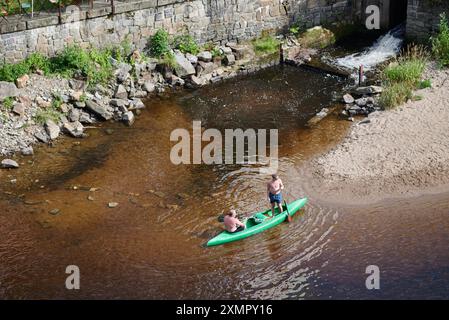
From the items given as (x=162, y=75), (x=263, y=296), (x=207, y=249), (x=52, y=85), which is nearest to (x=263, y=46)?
(x=162, y=75)

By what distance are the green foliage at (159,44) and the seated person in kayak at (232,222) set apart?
334 inches

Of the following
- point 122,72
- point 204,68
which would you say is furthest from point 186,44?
point 122,72

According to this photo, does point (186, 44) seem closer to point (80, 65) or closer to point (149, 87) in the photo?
point (149, 87)

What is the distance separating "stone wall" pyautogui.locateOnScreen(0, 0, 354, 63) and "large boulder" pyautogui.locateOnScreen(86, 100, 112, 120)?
206 centimetres

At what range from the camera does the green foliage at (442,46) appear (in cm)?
2050

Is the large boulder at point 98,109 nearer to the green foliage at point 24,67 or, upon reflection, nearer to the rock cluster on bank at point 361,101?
the green foliage at point 24,67

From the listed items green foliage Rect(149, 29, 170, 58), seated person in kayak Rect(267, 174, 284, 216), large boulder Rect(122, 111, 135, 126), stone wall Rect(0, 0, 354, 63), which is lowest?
seated person in kayak Rect(267, 174, 284, 216)

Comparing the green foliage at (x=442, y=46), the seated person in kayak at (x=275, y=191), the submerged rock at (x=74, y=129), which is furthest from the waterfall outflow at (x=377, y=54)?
the submerged rock at (x=74, y=129)

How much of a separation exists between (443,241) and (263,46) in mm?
10947

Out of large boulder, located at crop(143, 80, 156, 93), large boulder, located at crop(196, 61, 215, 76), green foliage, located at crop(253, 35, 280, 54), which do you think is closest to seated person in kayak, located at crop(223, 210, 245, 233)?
large boulder, located at crop(143, 80, 156, 93)

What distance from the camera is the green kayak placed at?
14188 mm

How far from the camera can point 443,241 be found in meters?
14.0

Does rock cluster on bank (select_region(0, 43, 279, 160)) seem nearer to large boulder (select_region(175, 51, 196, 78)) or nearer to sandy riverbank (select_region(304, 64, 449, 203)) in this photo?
large boulder (select_region(175, 51, 196, 78))

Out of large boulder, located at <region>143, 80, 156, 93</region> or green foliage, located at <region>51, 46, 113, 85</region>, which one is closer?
green foliage, located at <region>51, 46, 113, 85</region>
